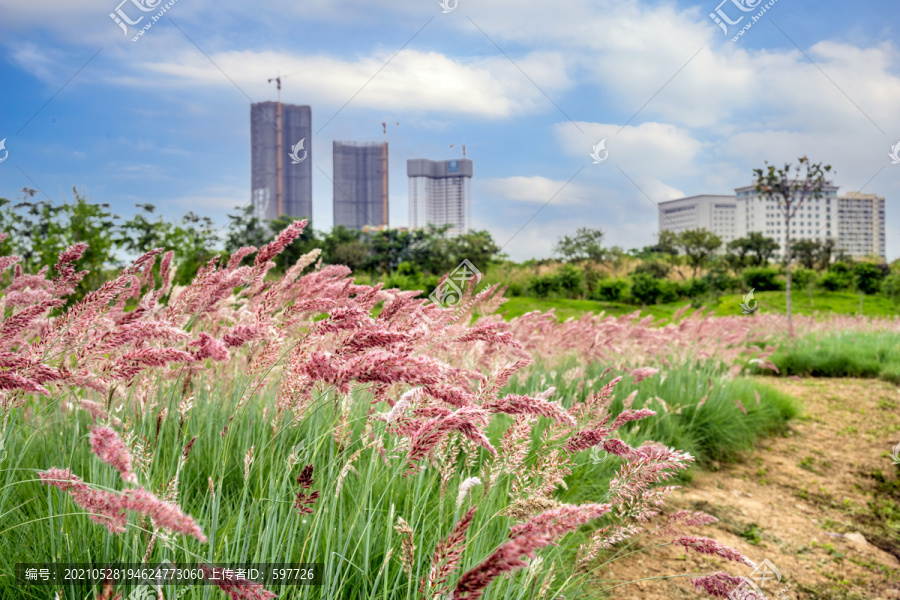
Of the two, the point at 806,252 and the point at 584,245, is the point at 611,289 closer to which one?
the point at 584,245

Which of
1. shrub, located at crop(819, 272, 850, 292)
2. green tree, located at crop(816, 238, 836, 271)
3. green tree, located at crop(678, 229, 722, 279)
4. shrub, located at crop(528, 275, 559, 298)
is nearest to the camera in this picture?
shrub, located at crop(528, 275, 559, 298)

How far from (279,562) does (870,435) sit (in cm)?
695

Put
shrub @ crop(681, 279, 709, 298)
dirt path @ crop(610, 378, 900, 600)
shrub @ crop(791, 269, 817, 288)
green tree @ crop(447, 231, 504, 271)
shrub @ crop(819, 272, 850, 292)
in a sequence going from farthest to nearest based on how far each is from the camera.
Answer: green tree @ crop(447, 231, 504, 271) → shrub @ crop(819, 272, 850, 292) → shrub @ crop(791, 269, 817, 288) → shrub @ crop(681, 279, 709, 298) → dirt path @ crop(610, 378, 900, 600)

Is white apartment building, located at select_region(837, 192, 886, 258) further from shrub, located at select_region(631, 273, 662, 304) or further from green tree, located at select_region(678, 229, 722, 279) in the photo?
shrub, located at select_region(631, 273, 662, 304)

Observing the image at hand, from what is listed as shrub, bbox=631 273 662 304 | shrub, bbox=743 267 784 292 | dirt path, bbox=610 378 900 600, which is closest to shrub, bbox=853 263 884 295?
shrub, bbox=743 267 784 292

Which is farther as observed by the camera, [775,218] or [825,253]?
[775,218]

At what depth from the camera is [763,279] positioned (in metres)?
21.6

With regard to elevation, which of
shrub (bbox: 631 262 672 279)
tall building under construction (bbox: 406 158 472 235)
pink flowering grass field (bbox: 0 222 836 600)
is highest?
tall building under construction (bbox: 406 158 472 235)

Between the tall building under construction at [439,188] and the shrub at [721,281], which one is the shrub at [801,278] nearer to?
the shrub at [721,281]

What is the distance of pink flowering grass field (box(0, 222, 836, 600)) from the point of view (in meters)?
1.10

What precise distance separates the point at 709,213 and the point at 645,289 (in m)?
13.2

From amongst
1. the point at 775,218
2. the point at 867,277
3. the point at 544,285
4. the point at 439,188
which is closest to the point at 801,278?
the point at 867,277

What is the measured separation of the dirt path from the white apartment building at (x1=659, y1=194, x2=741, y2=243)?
2256 cm

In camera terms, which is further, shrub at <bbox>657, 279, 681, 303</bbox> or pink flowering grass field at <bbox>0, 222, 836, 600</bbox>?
shrub at <bbox>657, 279, 681, 303</bbox>
